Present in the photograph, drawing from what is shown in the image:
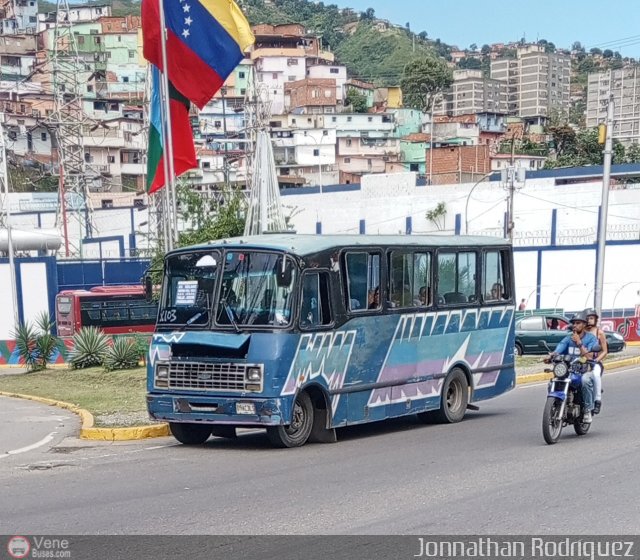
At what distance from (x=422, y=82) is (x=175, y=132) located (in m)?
134

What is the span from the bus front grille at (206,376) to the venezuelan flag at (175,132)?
9869mm

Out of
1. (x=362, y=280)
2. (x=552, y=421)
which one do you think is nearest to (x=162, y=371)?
(x=362, y=280)

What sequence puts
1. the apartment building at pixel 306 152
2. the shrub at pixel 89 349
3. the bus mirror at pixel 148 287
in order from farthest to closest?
the apartment building at pixel 306 152, the shrub at pixel 89 349, the bus mirror at pixel 148 287

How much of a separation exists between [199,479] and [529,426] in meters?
6.59

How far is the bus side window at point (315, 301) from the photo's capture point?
44.4 feet

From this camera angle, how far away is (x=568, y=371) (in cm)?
1345

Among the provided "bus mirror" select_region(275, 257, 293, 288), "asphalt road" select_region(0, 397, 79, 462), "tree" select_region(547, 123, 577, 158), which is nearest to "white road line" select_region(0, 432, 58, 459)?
"asphalt road" select_region(0, 397, 79, 462)

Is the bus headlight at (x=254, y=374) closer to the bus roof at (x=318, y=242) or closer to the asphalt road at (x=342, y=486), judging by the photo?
the asphalt road at (x=342, y=486)

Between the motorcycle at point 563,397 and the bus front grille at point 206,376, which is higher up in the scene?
the bus front grille at point 206,376

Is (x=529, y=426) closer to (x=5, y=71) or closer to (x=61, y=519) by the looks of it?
(x=61, y=519)

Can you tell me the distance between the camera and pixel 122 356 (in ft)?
89.1

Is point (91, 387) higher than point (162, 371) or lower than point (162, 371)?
lower

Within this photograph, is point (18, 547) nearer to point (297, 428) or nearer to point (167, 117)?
point (297, 428)

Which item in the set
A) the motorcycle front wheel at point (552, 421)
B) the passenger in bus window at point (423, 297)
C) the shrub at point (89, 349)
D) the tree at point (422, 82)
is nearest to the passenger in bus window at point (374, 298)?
the passenger in bus window at point (423, 297)
